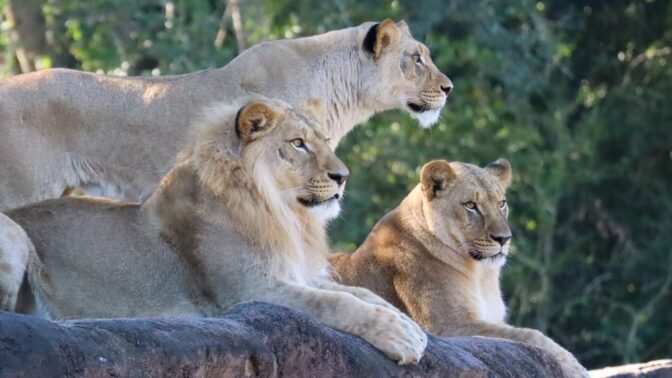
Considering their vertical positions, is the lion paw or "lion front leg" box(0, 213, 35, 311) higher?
"lion front leg" box(0, 213, 35, 311)

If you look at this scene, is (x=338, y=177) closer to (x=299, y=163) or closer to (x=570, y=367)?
(x=299, y=163)

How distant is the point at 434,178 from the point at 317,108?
100 centimetres

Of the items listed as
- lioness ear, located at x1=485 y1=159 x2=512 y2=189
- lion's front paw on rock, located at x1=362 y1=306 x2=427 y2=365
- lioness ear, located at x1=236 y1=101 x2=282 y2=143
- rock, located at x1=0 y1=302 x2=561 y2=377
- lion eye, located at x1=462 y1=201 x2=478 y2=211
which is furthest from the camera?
lioness ear, located at x1=485 y1=159 x2=512 y2=189

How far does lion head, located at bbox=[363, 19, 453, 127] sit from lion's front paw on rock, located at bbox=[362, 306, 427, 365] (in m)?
3.46

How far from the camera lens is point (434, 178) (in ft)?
28.2

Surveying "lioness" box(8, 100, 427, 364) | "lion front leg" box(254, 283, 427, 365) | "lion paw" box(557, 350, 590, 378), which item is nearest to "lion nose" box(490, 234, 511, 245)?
"lion paw" box(557, 350, 590, 378)

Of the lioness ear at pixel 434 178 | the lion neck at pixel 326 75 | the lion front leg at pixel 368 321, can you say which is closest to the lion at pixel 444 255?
the lioness ear at pixel 434 178

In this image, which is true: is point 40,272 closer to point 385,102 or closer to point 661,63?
point 385,102

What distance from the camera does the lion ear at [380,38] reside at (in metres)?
9.64

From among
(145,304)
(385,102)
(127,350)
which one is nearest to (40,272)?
(145,304)

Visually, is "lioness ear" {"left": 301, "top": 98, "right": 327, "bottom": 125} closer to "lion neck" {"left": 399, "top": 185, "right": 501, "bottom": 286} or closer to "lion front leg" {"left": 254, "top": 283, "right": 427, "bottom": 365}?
"lion neck" {"left": 399, "top": 185, "right": 501, "bottom": 286}

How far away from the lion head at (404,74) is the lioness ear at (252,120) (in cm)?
279

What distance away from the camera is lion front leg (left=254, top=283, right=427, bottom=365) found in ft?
20.2

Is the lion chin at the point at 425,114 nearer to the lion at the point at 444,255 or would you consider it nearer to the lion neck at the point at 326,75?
the lion neck at the point at 326,75
